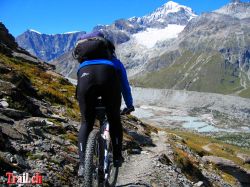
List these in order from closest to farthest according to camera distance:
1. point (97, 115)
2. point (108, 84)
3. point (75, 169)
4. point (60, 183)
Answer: point (108, 84)
point (97, 115)
point (60, 183)
point (75, 169)

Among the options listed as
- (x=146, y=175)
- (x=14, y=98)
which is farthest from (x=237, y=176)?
(x=14, y=98)

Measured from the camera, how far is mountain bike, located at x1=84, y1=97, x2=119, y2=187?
30.8 feet

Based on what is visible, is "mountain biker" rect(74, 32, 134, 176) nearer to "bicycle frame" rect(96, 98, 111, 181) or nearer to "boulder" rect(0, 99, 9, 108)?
"bicycle frame" rect(96, 98, 111, 181)

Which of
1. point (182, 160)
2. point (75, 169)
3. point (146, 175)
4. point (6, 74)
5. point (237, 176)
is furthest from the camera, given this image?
point (237, 176)

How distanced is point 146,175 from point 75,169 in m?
5.23

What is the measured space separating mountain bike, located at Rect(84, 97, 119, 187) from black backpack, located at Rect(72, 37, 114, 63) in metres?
1.15

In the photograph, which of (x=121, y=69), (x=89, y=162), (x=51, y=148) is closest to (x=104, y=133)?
(x=89, y=162)

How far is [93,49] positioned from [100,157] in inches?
113

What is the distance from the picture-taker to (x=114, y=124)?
1091 cm

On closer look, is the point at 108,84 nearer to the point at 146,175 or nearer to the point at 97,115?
the point at 97,115

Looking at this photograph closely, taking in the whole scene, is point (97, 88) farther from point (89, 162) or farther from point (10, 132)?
point (10, 132)

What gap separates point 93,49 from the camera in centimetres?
1046

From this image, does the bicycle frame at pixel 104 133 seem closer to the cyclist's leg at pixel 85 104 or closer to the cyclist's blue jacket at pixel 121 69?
the cyclist's leg at pixel 85 104

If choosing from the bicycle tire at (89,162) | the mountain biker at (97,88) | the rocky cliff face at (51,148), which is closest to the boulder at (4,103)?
the rocky cliff face at (51,148)
